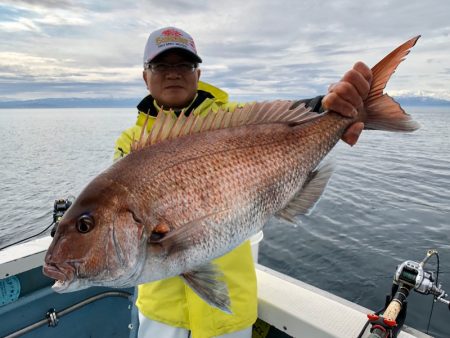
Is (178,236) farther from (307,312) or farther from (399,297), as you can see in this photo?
(399,297)

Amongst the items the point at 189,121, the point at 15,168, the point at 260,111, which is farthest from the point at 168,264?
the point at 15,168

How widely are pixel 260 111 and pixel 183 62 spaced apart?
99 centimetres

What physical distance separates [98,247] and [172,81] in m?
1.57

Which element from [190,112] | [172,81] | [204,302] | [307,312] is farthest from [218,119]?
[307,312]

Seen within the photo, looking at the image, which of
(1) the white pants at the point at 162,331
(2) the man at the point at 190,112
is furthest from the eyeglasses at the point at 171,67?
(1) the white pants at the point at 162,331

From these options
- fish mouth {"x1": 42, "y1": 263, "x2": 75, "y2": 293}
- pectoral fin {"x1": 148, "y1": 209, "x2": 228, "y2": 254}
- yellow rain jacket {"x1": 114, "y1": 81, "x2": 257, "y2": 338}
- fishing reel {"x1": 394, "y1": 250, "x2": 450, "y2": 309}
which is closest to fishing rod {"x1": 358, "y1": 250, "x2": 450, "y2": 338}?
fishing reel {"x1": 394, "y1": 250, "x2": 450, "y2": 309}

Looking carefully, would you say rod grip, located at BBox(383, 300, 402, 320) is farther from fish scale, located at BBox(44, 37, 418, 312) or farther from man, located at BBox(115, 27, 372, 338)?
fish scale, located at BBox(44, 37, 418, 312)

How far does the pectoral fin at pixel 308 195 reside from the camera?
196 cm

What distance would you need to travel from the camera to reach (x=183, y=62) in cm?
271

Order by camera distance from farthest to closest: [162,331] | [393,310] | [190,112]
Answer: [393,310], [162,331], [190,112]

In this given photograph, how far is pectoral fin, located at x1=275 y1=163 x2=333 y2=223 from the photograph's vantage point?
196cm

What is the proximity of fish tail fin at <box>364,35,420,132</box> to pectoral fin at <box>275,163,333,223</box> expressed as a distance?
1.25 ft

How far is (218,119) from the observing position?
1891 millimetres

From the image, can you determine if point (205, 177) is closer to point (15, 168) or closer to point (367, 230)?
point (367, 230)
